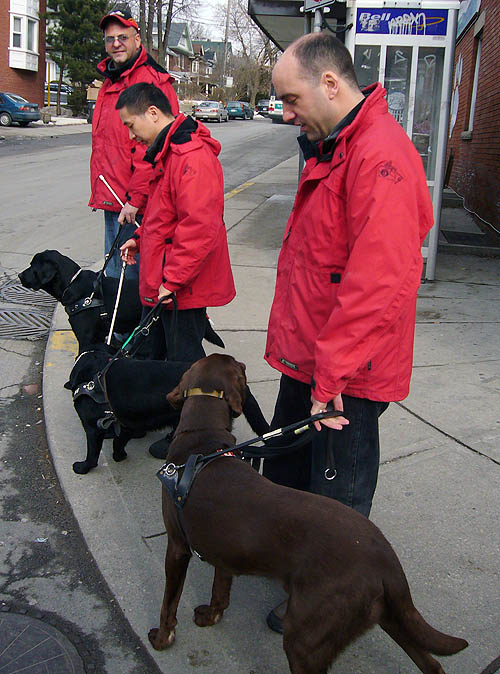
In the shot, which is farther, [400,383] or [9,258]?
[9,258]

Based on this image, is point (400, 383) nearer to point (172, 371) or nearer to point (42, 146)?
point (172, 371)

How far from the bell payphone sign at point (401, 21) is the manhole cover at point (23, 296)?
460cm

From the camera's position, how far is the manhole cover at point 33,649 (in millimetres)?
2389

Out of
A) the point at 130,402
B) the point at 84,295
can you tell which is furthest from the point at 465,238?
the point at 130,402

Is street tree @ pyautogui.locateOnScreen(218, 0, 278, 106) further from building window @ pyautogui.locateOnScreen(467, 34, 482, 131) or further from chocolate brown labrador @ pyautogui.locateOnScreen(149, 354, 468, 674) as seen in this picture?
chocolate brown labrador @ pyautogui.locateOnScreen(149, 354, 468, 674)

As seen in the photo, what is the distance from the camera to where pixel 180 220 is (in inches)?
135


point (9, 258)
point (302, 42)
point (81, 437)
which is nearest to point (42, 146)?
point (9, 258)

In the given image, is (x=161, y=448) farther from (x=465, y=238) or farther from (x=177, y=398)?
(x=465, y=238)

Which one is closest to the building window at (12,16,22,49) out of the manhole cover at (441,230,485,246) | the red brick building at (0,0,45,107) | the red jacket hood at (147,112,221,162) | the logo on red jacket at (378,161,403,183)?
the red brick building at (0,0,45,107)

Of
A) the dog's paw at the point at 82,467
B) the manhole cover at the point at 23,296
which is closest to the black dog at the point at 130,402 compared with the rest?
the dog's paw at the point at 82,467

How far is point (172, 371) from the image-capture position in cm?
363

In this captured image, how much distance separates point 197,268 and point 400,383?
1498 mm

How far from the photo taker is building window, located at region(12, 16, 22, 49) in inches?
1519

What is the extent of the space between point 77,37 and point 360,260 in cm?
4330
